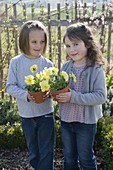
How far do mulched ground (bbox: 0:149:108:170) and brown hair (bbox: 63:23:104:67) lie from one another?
1.37 m

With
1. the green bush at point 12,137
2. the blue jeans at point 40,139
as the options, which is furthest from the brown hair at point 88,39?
the green bush at point 12,137

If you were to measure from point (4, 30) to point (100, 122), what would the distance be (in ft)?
8.03

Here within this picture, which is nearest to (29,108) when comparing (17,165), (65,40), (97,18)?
(65,40)

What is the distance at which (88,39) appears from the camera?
2.41 m

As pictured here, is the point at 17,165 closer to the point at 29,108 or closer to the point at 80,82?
the point at 29,108

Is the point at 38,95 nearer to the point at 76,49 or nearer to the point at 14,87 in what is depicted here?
the point at 14,87

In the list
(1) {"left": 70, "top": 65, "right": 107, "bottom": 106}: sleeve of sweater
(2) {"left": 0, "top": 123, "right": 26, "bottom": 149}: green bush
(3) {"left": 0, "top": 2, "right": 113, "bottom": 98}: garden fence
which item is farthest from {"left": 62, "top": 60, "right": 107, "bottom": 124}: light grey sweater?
(3) {"left": 0, "top": 2, "right": 113, "bottom": 98}: garden fence

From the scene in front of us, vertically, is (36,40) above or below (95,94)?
above

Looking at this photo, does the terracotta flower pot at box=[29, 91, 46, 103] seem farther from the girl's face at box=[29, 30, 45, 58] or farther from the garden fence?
the garden fence

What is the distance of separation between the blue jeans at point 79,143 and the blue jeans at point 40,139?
16 cm

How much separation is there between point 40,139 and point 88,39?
97cm

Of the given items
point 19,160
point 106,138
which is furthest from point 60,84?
point 19,160

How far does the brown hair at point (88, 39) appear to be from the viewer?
2381mm

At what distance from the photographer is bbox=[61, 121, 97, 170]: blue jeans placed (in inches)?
99.3
